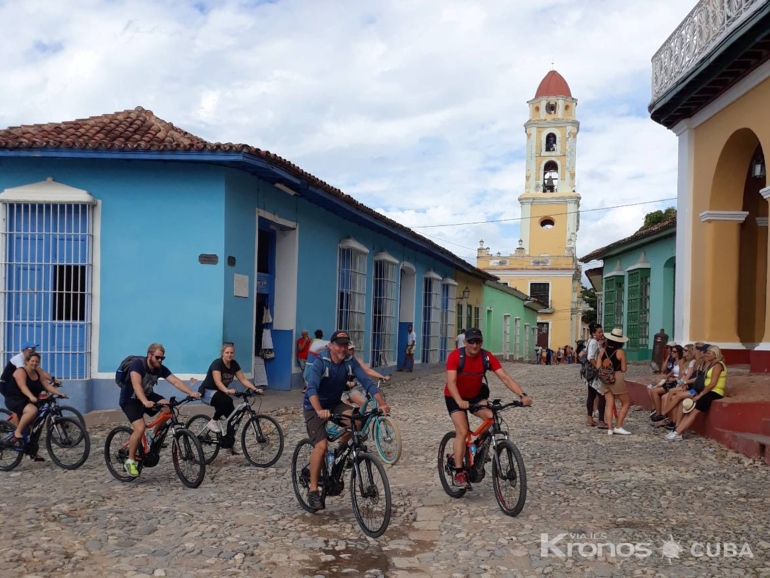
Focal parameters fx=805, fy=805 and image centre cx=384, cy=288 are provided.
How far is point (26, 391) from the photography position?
7.92 metres

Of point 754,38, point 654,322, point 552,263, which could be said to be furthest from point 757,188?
point 552,263

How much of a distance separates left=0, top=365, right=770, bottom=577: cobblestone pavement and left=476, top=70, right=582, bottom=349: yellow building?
40171 millimetres

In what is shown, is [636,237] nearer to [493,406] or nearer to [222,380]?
[222,380]

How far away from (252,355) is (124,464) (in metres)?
5.40

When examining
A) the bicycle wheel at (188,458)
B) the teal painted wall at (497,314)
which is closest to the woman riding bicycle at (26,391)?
the bicycle wheel at (188,458)

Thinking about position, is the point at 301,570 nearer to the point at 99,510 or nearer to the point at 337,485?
the point at 337,485

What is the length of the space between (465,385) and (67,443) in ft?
13.5

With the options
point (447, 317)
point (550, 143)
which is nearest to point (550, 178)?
point (550, 143)

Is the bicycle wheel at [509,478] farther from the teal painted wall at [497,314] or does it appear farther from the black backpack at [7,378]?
the teal painted wall at [497,314]

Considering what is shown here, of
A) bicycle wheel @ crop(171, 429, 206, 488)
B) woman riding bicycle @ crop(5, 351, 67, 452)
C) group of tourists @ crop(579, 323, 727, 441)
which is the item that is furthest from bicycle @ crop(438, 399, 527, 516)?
woman riding bicycle @ crop(5, 351, 67, 452)

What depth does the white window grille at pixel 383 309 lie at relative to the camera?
19.0m

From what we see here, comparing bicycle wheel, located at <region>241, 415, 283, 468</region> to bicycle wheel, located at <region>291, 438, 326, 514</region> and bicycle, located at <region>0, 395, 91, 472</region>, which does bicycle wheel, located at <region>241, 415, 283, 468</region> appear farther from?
bicycle, located at <region>0, 395, 91, 472</region>

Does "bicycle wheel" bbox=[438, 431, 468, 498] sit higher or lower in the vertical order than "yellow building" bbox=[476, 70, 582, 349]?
lower

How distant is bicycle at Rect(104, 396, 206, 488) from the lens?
6992mm
